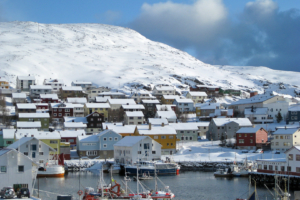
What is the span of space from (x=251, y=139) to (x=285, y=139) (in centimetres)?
534

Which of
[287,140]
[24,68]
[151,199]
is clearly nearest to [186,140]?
[287,140]

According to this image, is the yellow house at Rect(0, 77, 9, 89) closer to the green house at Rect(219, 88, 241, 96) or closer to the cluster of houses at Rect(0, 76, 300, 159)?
the cluster of houses at Rect(0, 76, 300, 159)

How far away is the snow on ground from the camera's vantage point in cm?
6512

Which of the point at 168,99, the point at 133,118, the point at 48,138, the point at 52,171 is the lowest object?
the point at 52,171

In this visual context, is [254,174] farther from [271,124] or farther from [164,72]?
[164,72]

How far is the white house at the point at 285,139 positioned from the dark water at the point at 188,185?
16.1 m

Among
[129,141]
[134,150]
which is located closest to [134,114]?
[129,141]

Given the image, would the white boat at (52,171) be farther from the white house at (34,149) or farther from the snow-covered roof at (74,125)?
the snow-covered roof at (74,125)

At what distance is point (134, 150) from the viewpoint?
62906mm

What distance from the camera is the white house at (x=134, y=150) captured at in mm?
62781

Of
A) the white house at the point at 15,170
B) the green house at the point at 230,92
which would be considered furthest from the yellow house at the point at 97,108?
the white house at the point at 15,170

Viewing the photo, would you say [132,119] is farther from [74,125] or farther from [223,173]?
[223,173]

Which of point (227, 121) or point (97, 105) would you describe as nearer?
point (227, 121)

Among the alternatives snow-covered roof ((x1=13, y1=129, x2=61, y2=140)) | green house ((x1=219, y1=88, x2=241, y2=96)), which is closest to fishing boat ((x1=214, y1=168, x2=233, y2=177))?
snow-covered roof ((x1=13, y1=129, x2=61, y2=140))
